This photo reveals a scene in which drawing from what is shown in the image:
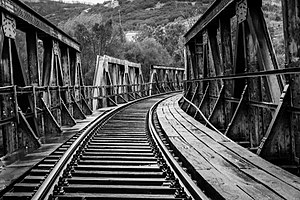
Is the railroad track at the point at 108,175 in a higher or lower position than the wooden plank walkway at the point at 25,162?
lower

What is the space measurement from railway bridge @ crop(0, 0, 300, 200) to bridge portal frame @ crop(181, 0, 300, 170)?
15 millimetres

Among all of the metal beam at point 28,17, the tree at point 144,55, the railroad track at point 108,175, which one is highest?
the tree at point 144,55

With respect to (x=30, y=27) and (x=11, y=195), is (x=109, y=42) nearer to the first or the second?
(x=30, y=27)

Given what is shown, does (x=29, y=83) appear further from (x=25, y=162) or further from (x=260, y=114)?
(x=260, y=114)

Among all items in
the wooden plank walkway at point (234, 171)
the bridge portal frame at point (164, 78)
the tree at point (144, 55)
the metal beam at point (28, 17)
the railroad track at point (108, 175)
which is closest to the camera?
the wooden plank walkway at point (234, 171)

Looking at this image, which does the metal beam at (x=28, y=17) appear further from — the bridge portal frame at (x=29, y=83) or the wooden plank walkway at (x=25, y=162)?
the wooden plank walkway at (x=25, y=162)

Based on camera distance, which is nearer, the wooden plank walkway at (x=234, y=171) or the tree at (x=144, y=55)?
the wooden plank walkway at (x=234, y=171)

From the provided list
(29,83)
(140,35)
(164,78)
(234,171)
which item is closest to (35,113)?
(29,83)

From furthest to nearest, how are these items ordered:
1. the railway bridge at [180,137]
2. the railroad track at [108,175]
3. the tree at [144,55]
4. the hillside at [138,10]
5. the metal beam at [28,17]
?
the hillside at [138,10] → the tree at [144,55] → the metal beam at [28,17] → the railway bridge at [180,137] → the railroad track at [108,175]

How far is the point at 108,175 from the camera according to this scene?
4617 mm

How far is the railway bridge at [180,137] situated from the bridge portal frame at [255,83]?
0.01 metres

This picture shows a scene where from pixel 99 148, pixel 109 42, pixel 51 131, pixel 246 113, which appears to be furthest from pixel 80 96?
pixel 109 42

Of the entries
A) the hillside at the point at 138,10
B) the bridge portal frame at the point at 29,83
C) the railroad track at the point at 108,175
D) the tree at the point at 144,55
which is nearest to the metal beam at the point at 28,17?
the bridge portal frame at the point at 29,83

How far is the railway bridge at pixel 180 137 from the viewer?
154 inches
